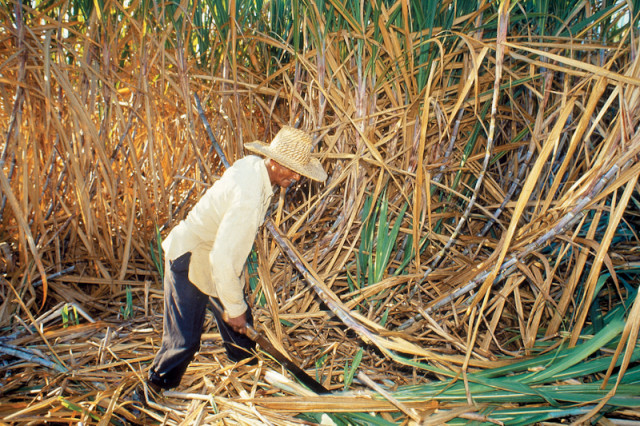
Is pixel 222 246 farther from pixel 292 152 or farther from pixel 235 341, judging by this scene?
pixel 235 341

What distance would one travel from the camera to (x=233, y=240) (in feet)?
4.74

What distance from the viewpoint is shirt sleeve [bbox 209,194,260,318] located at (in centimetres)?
143

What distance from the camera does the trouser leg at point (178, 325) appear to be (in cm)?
165

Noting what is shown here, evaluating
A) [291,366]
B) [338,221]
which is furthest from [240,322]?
[338,221]

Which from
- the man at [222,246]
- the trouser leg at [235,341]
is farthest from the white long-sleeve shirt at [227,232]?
the trouser leg at [235,341]

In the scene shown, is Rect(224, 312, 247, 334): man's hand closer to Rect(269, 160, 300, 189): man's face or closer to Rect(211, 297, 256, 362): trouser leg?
Rect(211, 297, 256, 362): trouser leg

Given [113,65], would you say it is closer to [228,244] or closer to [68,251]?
[68,251]

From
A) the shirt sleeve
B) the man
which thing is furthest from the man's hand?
the shirt sleeve

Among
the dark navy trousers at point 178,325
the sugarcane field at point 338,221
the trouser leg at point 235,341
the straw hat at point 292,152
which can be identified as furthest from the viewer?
the trouser leg at point 235,341

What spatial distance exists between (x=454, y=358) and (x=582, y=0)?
4.98ft

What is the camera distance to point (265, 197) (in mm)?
1546

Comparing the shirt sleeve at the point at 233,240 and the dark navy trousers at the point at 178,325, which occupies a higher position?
the shirt sleeve at the point at 233,240

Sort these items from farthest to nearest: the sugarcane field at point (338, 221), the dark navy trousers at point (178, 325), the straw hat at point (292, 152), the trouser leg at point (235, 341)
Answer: the trouser leg at point (235, 341) < the dark navy trousers at point (178, 325) < the straw hat at point (292, 152) < the sugarcane field at point (338, 221)

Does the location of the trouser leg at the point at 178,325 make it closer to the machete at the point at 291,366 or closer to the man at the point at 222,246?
the man at the point at 222,246
